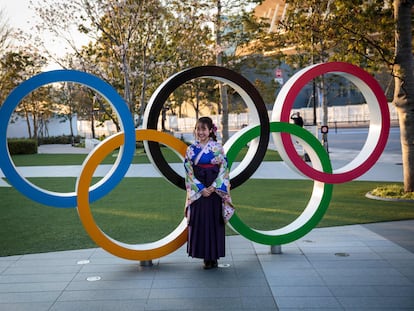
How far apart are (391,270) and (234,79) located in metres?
3.14

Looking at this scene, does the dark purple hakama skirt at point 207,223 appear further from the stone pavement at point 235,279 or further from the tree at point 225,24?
the tree at point 225,24

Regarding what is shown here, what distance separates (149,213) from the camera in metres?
10.1

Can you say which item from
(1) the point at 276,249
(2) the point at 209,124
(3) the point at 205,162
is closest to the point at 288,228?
(1) the point at 276,249

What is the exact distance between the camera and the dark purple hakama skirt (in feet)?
20.0

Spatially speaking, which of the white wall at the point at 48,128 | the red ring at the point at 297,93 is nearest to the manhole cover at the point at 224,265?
the red ring at the point at 297,93

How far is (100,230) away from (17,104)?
1819 millimetres

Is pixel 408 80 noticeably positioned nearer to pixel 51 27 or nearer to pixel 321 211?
pixel 321 211

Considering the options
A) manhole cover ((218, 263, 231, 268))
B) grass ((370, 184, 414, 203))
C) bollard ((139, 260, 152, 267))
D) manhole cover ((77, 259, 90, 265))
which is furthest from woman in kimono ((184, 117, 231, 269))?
grass ((370, 184, 414, 203))

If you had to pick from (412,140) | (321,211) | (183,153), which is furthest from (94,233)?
(412,140)

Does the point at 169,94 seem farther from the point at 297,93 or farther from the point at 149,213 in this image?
the point at 149,213

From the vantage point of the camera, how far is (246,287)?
18.2 feet

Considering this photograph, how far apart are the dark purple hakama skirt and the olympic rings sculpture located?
1.38 ft

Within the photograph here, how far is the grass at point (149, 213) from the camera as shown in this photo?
8227 millimetres

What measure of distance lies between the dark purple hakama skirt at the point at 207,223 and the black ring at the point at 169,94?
46 cm
